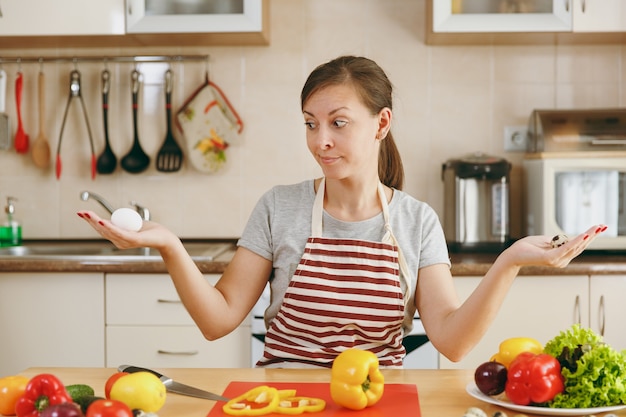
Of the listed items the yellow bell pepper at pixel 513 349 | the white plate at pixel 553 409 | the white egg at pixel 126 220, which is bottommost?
the white plate at pixel 553 409

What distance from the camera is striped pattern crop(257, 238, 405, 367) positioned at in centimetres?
156

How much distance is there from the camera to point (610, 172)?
2539mm

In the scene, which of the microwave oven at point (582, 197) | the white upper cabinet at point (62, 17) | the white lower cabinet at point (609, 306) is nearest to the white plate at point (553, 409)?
the white lower cabinet at point (609, 306)

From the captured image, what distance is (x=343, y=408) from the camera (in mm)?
1157

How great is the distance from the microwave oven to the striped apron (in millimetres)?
1119

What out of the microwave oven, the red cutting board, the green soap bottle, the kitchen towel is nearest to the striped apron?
the red cutting board

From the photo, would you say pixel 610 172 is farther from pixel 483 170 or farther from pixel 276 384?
pixel 276 384

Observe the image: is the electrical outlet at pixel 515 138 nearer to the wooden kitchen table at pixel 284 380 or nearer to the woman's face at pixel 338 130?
the woman's face at pixel 338 130

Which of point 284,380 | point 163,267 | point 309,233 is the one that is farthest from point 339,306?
point 163,267

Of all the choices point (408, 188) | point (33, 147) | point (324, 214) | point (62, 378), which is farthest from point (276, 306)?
point (33, 147)

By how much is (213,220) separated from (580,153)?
51.4 inches

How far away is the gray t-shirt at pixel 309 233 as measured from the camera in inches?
64.0

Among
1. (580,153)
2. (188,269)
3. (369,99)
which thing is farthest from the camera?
(580,153)

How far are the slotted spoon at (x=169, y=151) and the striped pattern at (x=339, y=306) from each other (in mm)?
1395
